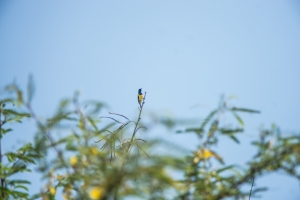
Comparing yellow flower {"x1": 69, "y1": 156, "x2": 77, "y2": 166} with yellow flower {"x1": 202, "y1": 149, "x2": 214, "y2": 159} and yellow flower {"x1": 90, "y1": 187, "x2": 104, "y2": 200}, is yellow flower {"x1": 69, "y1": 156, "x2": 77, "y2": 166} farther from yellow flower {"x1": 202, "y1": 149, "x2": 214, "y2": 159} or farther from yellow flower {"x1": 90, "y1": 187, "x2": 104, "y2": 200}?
yellow flower {"x1": 202, "y1": 149, "x2": 214, "y2": 159}

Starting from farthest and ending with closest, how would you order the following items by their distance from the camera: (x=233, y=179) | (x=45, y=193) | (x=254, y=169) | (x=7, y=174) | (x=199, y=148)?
(x=7, y=174) → (x=45, y=193) → (x=199, y=148) → (x=233, y=179) → (x=254, y=169)

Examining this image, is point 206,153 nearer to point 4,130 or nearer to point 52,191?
point 52,191

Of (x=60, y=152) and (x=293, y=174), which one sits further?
(x=293, y=174)

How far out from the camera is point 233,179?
139 cm

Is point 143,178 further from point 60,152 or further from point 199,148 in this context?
point 199,148

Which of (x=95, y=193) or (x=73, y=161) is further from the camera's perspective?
(x=73, y=161)

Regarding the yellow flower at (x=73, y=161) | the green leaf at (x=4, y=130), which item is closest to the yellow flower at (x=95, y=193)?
the yellow flower at (x=73, y=161)

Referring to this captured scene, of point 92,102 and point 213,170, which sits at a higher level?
point 92,102

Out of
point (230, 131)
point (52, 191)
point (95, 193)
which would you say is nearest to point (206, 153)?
point (230, 131)

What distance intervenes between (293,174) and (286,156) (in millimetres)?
134

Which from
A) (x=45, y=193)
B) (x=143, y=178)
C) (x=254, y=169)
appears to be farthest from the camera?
(x=45, y=193)

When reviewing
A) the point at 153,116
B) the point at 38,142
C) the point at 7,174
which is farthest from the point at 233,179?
the point at 7,174

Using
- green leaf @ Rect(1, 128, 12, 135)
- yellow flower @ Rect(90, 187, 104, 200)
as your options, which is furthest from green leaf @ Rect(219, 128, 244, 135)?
green leaf @ Rect(1, 128, 12, 135)

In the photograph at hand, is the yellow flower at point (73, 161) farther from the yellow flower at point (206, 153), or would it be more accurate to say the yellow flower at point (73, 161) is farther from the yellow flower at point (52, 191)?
the yellow flower at point (206, 153)
